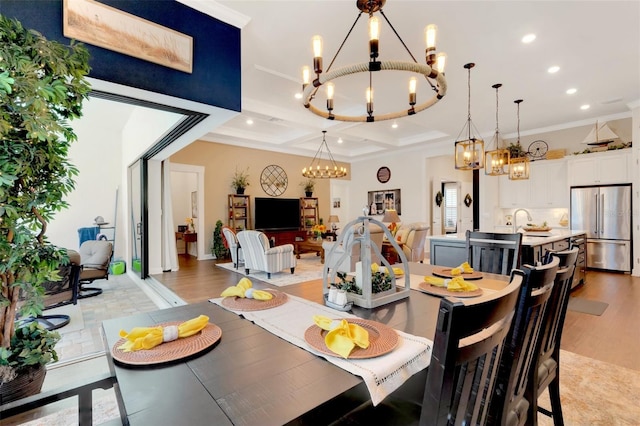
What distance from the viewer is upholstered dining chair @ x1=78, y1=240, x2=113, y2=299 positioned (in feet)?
14.7

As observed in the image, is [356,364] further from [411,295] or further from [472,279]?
[472,279]

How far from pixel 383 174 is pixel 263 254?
5512mm

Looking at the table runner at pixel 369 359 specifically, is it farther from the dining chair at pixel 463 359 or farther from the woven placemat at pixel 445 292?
the woven placemat at pixel 445 292

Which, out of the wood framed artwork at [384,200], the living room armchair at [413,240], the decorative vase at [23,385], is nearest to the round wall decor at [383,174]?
the wood framed artwork at [384,200]

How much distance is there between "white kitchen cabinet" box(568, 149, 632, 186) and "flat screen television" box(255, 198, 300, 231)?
6583 mm

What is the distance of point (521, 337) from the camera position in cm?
101

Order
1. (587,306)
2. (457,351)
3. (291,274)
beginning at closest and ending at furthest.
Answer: (457,351), (587,306), (291,274)

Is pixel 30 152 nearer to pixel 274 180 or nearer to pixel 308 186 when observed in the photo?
pixel 274 180

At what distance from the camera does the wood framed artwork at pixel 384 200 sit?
356 inches

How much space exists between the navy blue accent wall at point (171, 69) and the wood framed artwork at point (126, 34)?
41mm

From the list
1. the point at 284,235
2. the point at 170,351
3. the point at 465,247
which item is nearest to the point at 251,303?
the point at 170,351

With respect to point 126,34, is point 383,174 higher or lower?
lower

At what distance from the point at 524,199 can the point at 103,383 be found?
26.6 feet

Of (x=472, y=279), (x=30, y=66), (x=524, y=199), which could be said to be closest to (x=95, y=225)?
(x=30, y=66)
